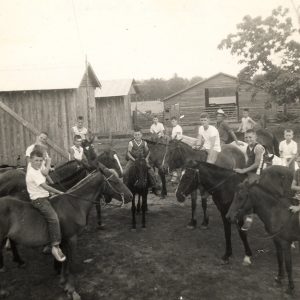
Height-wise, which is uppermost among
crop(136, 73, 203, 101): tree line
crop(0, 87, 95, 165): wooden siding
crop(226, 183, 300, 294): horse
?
crop(136, 73, 203, 101): tree line

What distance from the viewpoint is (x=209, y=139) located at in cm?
1020

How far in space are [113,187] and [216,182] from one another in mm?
2285

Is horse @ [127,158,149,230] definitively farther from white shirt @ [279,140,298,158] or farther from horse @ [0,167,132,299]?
white shirt @ [279,140,298,158]

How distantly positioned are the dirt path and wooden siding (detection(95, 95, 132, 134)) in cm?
2151

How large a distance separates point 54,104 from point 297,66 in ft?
62.9

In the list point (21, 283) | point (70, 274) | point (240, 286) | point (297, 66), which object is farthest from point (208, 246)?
point (297, 66)

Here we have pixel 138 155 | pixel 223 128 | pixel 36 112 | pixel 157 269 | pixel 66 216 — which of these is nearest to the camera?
→ pixel 66 216

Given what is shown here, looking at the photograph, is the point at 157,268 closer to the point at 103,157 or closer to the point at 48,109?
the point at 103,157

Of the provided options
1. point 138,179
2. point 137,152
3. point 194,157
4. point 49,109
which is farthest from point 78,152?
point 49,109

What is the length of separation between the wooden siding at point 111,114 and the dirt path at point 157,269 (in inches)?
847

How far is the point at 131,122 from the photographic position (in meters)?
34.5

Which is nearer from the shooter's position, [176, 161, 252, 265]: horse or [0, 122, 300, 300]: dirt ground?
[0, 122, 300, 300]: dirt ground

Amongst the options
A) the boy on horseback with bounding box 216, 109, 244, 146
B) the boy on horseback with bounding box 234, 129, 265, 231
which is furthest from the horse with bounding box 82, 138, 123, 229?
the boy on horseback with bounding box 216, 109, 244, 146

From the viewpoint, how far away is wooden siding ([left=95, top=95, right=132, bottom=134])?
30.7 meters
